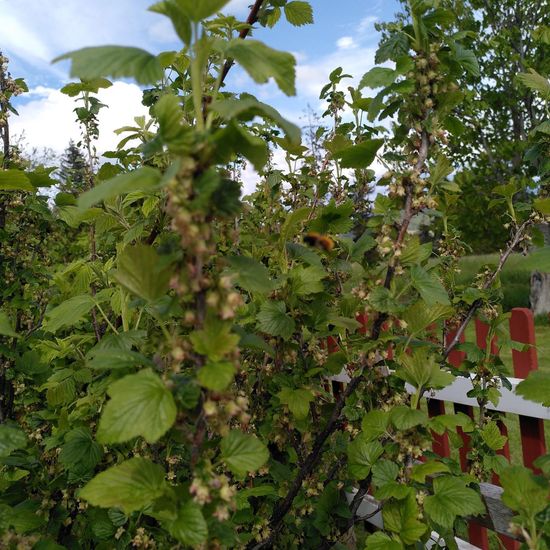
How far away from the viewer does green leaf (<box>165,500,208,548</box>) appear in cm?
85

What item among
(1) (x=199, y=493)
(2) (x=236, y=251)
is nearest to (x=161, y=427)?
(1) (x=199, y=493)

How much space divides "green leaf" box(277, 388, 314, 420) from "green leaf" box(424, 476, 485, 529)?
48 centimetres

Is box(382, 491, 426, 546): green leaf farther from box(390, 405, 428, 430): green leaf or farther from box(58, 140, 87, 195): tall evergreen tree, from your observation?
box(58, 140, 87, 195): tall evergreen tree

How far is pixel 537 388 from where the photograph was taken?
1.20 m

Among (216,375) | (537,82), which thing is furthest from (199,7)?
(537,82)

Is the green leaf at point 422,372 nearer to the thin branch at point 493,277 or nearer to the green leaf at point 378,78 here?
the thin branch at point 493,277

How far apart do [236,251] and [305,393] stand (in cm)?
100

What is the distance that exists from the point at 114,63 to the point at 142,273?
383 mm

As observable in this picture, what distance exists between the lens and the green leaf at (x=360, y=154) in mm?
1466

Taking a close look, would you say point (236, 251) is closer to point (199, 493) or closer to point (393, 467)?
point (393, 467)

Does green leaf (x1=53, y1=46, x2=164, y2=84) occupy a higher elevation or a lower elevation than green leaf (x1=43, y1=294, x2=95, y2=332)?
higher

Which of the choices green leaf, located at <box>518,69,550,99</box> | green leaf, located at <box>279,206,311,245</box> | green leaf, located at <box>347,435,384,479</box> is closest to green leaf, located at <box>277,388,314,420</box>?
green leaf, located at <box>347,435,384,479</box>

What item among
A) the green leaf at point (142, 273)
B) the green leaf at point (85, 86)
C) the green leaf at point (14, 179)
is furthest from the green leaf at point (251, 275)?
the green leaf at point (85, 86)

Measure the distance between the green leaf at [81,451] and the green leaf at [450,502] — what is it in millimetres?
1014
